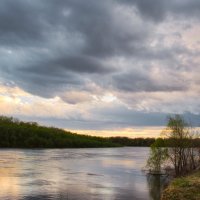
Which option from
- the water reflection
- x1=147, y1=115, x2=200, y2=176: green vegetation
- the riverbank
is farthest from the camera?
x1=147, y1=115, x2=200, y2=176: green vegetation

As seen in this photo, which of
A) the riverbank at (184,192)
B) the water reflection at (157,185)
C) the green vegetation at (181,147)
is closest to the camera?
the riverbank at (184,192)

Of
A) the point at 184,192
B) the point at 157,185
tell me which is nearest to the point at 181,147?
the point at 157,185

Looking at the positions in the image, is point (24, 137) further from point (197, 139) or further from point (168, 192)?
point (168, 192)

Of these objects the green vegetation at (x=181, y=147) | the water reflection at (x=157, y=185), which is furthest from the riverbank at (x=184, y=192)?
the green vegetation at (x=181, y=147)

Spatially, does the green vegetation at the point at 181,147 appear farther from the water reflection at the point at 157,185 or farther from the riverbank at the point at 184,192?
the riverbank at the point at 184,192

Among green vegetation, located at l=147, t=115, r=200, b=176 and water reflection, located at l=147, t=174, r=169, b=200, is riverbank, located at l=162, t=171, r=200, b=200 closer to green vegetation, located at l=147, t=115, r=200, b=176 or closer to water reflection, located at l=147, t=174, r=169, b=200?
water reflection, located at l=147, t=174, r=169, b=200

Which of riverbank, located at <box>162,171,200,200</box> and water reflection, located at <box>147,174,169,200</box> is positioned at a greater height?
riverbank, located at <box>162,171,200,200</box>

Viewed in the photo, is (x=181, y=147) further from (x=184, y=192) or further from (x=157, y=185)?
(x=184, y=192)

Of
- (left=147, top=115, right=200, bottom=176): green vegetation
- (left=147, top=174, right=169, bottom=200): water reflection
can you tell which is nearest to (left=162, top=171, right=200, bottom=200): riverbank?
(left=147, top=174, right=169, bottom=200): water reflection

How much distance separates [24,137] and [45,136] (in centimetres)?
1281

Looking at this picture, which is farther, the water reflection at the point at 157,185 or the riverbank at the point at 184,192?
the water reflection at the point at 157,185

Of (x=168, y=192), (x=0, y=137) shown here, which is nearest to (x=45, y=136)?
(x=0, y=137)

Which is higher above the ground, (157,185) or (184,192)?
(184,192)

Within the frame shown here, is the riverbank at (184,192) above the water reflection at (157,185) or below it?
above
